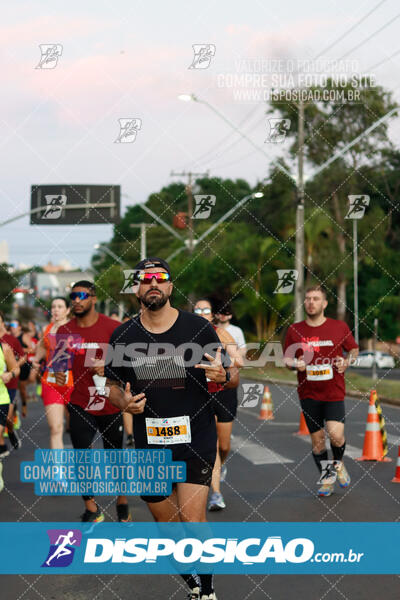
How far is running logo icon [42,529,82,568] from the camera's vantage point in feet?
19.9

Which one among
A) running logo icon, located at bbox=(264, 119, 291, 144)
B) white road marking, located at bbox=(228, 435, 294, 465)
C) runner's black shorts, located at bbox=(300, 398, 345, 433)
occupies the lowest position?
white road marking, located at bbox=(228, 435, 294, 465)

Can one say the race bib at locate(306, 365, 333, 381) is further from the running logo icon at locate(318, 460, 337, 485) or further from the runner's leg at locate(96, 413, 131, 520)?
the runner's leg at locate(96, 413, 131, 520)

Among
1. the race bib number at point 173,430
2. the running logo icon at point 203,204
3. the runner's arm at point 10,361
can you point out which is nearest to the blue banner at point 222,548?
the race bib number at point 173,430

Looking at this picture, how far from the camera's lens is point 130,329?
17.2 ft

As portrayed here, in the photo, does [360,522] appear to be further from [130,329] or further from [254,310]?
[254,310]

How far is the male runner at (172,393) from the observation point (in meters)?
4.96

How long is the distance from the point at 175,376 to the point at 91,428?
8.41 feet

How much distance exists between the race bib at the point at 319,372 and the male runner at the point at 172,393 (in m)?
3.57

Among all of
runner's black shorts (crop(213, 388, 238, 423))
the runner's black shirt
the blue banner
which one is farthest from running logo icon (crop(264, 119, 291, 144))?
the runner's black shirt

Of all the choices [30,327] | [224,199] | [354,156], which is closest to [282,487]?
[30,327]

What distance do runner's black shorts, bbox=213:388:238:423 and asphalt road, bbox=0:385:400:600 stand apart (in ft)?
2.73

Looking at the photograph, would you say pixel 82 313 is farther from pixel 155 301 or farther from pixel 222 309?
pixel 155 301

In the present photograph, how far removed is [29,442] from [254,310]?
2813 cm

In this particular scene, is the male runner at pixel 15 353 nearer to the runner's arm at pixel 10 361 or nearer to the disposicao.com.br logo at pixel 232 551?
the runner's arm at pixel 10 361
